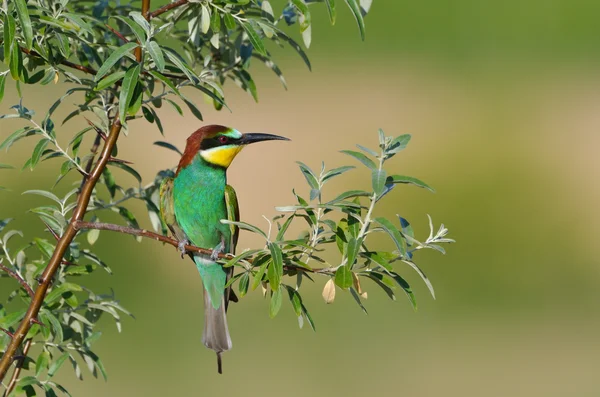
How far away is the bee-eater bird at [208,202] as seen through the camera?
107 inches

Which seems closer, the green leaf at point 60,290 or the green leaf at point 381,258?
the green leaf at point 381,258

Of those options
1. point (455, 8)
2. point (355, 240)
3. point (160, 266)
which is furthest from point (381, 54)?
point (355, 240)

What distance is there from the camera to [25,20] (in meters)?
1.70

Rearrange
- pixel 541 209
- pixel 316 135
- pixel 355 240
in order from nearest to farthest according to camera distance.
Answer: pixel 355 240 < pixel 541 209 < pixel 316 135

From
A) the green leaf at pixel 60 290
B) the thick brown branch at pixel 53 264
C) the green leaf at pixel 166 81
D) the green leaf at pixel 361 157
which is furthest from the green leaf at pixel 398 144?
the green leaf at pixel 60 290

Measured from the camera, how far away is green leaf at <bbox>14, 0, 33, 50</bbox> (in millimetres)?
1692

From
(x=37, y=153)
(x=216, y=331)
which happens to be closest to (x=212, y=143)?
(x=216, y=331)

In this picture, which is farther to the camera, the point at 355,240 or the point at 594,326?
the point at 594,326

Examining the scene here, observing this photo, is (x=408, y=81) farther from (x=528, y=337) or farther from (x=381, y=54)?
(x=528, y=337)

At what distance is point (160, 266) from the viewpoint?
21.7 ft

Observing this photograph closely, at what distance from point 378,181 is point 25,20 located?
0.69 m

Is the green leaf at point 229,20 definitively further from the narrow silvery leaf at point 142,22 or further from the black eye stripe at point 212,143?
the black eye stripe at point 212,143

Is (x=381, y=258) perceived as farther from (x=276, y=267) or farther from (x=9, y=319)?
(x=9, y=319)

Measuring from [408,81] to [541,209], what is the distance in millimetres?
2741
